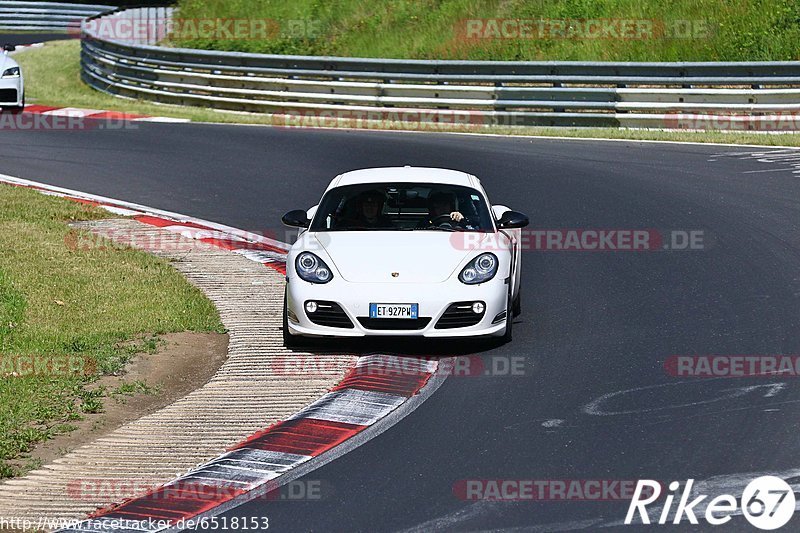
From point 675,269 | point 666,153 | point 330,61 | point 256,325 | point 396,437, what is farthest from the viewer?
point 330,61

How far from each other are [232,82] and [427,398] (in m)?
18.7

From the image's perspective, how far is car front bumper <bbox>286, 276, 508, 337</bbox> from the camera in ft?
31.4

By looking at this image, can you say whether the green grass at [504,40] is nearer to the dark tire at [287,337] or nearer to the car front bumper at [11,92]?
the car front bumper at [11,92]

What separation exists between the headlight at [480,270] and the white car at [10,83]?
16.1 meters

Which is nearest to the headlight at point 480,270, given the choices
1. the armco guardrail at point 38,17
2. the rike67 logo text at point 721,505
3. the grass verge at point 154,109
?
the rike67 logo text at point 721,505

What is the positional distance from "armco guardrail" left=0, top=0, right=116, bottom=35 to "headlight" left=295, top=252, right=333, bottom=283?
40750 millimetres

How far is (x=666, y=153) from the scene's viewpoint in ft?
64.9

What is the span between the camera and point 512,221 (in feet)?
35.3

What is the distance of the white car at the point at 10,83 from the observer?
23.8m

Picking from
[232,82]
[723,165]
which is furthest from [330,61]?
[723,165]

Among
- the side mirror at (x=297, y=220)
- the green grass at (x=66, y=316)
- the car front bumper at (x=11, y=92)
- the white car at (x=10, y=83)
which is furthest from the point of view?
the car front bumper at (x=11, y=92)

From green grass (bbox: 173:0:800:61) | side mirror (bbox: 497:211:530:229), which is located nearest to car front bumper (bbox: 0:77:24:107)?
green grass (bbox: 173:0:800:61)

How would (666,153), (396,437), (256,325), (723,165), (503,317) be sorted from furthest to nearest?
(666,153) → (723,165) → (256,325) → (503,317) → (396,437)

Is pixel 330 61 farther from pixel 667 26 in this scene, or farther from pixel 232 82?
pixel 667 26
